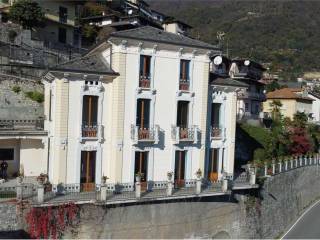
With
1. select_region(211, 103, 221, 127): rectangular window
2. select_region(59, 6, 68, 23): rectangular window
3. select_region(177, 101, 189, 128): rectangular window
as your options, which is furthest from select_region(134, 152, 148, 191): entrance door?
select_region(59, 6, 68, 23): rectangular window

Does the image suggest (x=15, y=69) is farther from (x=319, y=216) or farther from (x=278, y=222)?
(x=319, y=216)

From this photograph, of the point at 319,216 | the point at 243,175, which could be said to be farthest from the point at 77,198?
the point at 319,216

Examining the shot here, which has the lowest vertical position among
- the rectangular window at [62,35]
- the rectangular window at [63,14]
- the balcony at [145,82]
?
the balcony at [145,82]

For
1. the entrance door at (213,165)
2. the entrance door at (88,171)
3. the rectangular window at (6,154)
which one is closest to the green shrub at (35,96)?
the rectangular window at (6,154)

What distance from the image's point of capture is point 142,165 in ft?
95.8

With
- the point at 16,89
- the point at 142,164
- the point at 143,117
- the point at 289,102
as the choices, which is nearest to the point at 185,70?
the point at 143,117

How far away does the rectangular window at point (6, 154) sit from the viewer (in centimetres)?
3098

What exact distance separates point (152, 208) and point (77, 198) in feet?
16.0

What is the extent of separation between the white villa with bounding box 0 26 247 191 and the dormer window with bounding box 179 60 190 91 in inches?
1.0

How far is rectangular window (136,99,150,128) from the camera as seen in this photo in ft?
94.6

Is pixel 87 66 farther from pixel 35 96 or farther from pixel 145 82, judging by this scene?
pixel 35 96

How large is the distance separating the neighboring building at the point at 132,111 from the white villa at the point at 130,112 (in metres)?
0.06

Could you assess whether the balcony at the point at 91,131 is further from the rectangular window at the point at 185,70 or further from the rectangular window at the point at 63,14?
the rectangular window at the point at 63,14

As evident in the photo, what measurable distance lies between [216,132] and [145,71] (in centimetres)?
732
